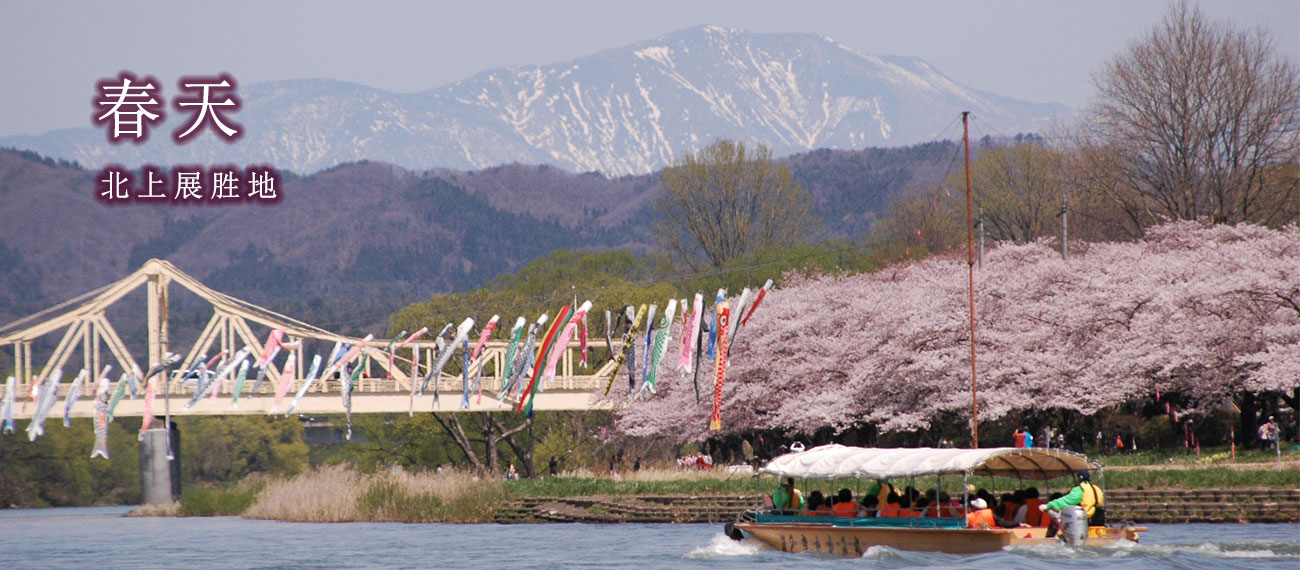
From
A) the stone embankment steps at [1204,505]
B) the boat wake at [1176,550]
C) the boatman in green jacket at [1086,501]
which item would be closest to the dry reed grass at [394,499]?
the stone embankment steps at [1204,505]

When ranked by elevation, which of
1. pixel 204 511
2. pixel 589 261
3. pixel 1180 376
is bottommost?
pixel 204 511

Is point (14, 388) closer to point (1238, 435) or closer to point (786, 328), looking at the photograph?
point (786, 328)

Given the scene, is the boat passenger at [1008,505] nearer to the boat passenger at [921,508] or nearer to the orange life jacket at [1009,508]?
the orange life jacket at [1009,508]

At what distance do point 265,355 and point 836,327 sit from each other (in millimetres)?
26385

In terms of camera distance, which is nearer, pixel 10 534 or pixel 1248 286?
pixel 1248 286

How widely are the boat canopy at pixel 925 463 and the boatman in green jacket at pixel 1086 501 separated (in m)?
1.01

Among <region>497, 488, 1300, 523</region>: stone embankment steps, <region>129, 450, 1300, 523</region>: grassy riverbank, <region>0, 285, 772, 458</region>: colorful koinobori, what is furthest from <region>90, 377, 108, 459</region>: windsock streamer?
<region>497, 488, 1300, 523</region>: stone embankment steps

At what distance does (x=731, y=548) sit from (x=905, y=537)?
544 centimetres

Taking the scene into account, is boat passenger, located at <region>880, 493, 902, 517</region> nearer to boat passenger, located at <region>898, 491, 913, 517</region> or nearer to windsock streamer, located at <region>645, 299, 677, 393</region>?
boat passenger, located at <region>898, 491, 913, 517</region>

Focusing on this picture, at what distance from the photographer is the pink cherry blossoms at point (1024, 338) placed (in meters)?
52.0

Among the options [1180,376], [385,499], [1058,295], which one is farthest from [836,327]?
[385,499]

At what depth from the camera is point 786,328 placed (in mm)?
65688

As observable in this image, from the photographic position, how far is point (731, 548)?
36.2 meters

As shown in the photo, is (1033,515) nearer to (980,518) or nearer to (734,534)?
(980,518)
